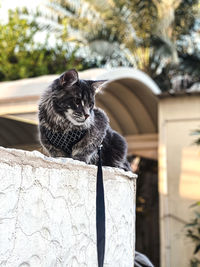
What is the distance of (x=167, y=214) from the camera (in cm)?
600

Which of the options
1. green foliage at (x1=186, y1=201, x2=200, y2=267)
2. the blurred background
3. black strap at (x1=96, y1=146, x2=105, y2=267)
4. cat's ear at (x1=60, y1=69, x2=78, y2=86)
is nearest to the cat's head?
cat's ear at (x1=60, y1=69, x2=78, y2=86)

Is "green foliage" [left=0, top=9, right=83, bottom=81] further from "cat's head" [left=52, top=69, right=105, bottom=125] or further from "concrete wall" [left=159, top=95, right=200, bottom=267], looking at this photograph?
"cat's head" [left=52, top=69, right=105, bottom=125]

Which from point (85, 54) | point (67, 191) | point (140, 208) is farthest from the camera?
point (85, 54)

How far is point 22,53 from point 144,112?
8.07 m

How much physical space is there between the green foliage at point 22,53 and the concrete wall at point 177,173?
25.5 feet

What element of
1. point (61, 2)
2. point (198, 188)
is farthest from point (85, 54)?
point (198, 188)

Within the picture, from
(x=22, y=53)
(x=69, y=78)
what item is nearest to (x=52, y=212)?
(x=69, y=78)

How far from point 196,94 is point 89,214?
170 inches

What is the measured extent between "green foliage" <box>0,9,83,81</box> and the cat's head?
10.9m

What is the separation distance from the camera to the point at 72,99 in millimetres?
2570

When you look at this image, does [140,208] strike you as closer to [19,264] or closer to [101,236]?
[101,236]

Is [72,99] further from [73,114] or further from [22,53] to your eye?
[22,53]

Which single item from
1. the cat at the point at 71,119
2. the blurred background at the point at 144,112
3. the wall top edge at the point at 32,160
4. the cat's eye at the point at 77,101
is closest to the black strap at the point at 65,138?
the cat at the point at 71,119

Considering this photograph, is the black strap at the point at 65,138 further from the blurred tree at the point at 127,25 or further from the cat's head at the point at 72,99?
the blurred tree at the point at 127,25
